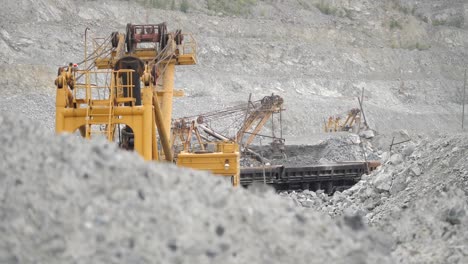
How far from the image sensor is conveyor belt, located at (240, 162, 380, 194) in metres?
23.6

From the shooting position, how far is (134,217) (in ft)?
20.4

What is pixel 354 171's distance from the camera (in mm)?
24531

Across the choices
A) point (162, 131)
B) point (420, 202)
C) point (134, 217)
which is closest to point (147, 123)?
point (162, 131)

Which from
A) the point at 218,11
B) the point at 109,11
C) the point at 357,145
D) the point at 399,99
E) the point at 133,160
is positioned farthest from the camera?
the point at 218,11

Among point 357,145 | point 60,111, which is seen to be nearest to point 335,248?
point 60,111

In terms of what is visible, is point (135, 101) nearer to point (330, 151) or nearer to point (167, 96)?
point (167, 96)

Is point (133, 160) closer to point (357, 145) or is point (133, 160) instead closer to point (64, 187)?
point (64, 187)

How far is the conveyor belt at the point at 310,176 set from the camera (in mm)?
23625

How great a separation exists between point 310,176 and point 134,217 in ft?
58.6

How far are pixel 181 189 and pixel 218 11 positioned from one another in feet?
157

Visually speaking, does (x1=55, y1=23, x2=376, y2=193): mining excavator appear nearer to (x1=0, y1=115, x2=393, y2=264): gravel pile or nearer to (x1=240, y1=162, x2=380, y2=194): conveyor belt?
(x1=0, y1=115, x2=393, y2=264): gravel pile

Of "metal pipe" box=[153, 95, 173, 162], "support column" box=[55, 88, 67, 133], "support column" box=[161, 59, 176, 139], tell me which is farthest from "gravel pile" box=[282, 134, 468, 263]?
"support column" box=[55, 88, 67, 133]

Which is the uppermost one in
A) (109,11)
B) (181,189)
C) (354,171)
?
(109,11)

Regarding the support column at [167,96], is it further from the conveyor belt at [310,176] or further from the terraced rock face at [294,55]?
the terraced rock face at [294,55]
